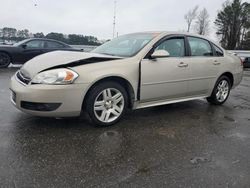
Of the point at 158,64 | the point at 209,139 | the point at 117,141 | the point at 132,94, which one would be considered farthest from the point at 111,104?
the point at 209,139

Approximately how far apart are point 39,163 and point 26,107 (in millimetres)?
1121

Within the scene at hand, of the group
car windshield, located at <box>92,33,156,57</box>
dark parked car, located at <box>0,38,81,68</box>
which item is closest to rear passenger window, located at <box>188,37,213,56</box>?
car windshield, located at <box>92,33,156,57</box>

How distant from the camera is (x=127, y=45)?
4957 mm

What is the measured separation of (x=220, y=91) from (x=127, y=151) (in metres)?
3.44

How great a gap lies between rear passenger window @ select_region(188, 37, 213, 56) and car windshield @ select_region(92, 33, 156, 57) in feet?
2.90

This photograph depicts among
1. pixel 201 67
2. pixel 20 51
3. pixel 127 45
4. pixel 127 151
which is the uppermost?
pixel 127 45

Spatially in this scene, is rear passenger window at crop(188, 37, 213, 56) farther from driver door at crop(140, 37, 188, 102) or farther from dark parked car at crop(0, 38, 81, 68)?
dark parked car at crop(0, 38, 81, 68)

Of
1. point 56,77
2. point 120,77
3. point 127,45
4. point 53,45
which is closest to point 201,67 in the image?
point 127,45

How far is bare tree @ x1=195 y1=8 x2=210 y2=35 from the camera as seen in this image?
201 feet

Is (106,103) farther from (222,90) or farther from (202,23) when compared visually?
(202,23)

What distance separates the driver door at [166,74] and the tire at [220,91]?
107 centimetres

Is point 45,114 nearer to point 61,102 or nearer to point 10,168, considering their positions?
point 61,102

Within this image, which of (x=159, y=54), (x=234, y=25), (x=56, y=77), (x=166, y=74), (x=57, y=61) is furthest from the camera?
(x=234, y=25)

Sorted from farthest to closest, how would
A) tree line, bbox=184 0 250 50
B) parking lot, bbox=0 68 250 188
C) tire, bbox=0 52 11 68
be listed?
tree line, bbox=184 0 250 50 → tire, bbox=0 52 11 68 → parking lot, bbox=0 68 250 188
